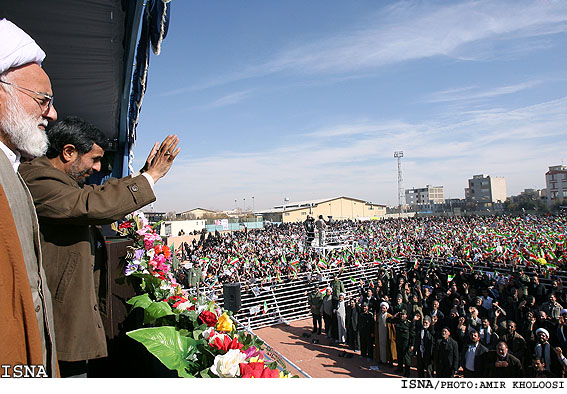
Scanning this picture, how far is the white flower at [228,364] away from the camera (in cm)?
156

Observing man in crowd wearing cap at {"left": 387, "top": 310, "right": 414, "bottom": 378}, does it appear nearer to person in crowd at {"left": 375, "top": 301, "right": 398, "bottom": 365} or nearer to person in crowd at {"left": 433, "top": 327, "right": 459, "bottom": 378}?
person in crowd at {"left": 375, "top": 301, "right": 398, "bottom": 365}

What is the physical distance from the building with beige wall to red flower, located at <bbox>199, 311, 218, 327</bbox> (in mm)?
62582

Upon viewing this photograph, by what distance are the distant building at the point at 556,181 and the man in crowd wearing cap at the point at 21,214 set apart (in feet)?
331

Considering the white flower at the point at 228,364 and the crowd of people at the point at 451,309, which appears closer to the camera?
the white flower at the point at 228,364

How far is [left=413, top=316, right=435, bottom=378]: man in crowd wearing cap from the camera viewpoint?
322 inches

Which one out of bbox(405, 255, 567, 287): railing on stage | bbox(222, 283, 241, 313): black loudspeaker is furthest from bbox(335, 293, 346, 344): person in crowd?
bbox(405, 255, 567, 287): railing on stage

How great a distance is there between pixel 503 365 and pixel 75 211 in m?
7.19

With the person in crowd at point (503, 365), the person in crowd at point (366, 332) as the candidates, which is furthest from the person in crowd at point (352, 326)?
the person in crowd at point (503, 365)

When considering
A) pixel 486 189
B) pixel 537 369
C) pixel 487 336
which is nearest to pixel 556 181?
pixel 486 189

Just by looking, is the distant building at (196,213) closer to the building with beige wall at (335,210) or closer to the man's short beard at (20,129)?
the building with beige wall at (335,210)

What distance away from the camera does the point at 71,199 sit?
5.10 feet

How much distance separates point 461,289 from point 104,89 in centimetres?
1246
